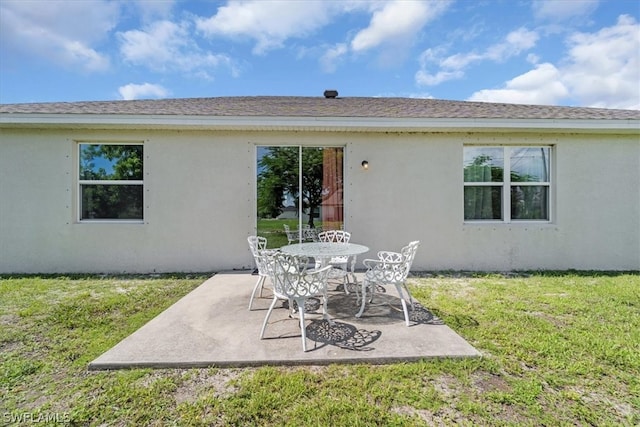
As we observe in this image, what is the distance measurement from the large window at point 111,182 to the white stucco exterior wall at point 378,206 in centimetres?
19

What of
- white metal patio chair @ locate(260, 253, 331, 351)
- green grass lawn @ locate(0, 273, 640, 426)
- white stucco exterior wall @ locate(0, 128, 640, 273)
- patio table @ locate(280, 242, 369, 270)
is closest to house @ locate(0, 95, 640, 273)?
white stucco exterior wall @ locate(0, 128, 640, 273)

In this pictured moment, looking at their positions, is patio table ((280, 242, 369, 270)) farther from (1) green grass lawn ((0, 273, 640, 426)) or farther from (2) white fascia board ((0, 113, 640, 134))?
(2) white fascia board ((0, 113, 640, 134))

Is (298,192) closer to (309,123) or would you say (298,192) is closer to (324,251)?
(309,123)

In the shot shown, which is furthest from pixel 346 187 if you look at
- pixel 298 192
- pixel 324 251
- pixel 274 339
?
pixel 274 339

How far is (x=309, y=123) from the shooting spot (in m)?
5.70

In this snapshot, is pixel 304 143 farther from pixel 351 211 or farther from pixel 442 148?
pixel 442 148

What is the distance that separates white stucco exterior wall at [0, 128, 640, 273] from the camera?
609 cm

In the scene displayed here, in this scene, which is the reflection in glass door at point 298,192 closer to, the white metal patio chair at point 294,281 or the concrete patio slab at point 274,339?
the concrete patio slab at point 274,339

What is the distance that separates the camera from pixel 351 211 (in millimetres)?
6332

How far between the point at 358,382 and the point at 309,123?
4.70 meters

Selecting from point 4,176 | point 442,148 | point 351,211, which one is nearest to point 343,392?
point 351,211

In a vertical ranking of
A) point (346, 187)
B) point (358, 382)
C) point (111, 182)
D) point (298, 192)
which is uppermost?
point (111, 182)

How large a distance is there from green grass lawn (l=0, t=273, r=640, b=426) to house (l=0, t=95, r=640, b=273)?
249 cm

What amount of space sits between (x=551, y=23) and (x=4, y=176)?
14.6 meters
